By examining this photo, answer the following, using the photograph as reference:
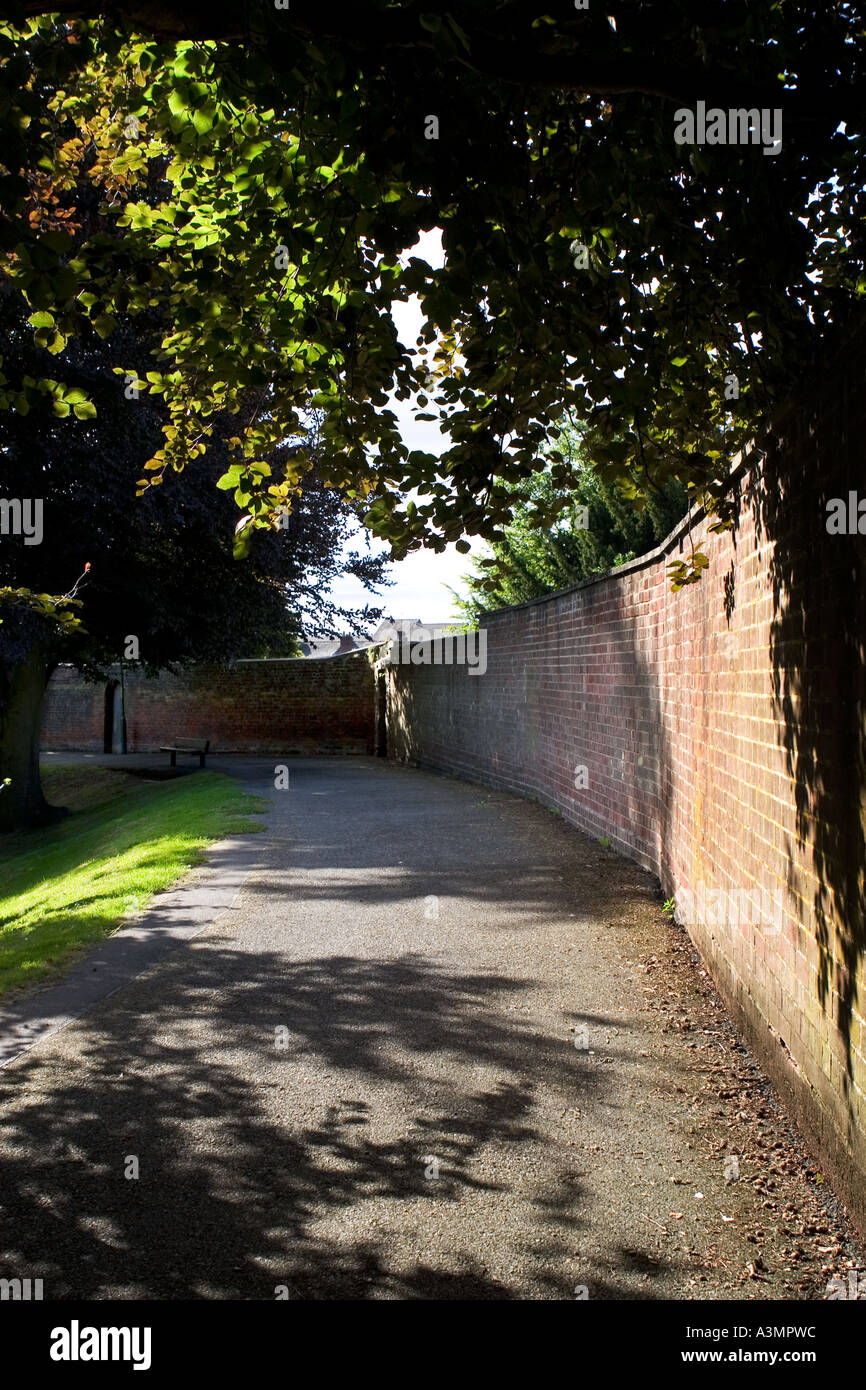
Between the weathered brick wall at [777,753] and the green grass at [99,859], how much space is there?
3.80 m

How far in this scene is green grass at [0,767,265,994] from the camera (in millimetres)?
7125

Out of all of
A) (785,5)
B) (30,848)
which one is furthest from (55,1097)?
(30,848)

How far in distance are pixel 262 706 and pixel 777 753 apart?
26.4 metres

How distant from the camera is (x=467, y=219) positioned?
3402 millimetres

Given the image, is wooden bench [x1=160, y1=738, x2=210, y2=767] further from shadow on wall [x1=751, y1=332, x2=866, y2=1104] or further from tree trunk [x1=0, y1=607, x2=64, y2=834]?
shadow on wall [x1=751, y1=332, x2=866, y2=1104]

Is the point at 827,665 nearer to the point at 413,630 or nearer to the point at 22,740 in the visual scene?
the point at 22,740

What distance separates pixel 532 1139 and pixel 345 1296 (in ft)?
3.78

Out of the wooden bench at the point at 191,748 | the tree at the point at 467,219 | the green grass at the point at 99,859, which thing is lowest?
the green grass at the point at 99,859

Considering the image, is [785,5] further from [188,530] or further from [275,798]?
[188,530]

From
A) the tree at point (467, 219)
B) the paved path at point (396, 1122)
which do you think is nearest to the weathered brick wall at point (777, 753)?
the paved path at point (396, 1122)

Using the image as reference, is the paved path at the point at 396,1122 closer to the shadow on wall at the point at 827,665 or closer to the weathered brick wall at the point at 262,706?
the shadow on wall at the point at 827,665

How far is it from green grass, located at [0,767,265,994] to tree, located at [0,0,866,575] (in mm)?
3431

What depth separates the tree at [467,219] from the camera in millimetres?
3303

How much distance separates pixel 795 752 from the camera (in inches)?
157
